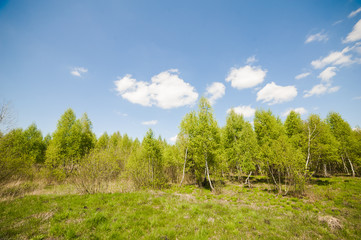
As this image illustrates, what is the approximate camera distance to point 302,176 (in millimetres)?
15609

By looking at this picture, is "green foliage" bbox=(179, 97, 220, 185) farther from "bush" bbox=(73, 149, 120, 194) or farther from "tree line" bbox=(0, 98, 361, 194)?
"bush" bbox=(73, 149, 120, 194)

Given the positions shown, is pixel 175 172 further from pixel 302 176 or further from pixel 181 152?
pixel 302 176

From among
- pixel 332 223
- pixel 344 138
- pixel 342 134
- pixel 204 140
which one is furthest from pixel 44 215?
pixel 342 134

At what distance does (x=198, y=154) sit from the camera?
2328 cm

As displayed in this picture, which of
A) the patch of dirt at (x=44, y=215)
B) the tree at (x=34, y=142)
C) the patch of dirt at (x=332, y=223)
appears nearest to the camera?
the patch of dirt at (x=44, y=215)

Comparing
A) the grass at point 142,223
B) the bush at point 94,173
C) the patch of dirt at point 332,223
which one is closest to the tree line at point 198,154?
the bush at point 94,173

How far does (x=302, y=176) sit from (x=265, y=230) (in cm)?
1303

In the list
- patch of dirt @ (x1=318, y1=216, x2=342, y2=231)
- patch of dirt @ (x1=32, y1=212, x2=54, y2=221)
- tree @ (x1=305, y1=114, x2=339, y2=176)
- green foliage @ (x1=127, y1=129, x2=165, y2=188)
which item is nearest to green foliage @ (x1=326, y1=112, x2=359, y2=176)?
tree @ (x1=305, y1=114, x2=339, y2=176)

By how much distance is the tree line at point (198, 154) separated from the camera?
1386 centimetres

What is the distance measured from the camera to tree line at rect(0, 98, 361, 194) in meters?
13.9

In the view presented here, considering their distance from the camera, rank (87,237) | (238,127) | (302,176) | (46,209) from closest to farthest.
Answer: (87,237) → (46,209) → (302,176) → (238,127)

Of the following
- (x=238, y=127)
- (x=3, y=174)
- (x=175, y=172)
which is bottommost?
(x=175, y=172)

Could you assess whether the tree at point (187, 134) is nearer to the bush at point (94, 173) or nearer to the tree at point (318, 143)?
the bush at point (94, 173)

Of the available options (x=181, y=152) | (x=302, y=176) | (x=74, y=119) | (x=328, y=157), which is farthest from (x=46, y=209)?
(x=328, y=157)
